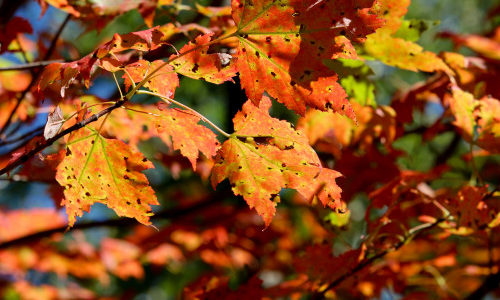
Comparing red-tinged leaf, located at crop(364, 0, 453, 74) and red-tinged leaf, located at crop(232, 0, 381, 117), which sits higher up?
red-tinged leaf, located at crop(232, 0, 381, 117)

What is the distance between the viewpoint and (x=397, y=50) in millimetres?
1138

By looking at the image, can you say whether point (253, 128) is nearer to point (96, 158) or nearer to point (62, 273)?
point (96, 158)

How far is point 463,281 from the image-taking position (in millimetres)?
3643

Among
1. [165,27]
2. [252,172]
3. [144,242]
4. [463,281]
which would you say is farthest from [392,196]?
[463,281]

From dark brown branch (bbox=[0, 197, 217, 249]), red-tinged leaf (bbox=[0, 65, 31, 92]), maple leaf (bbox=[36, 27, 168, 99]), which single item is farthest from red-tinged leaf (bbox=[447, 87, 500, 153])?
red-tinged leaf (bbox=[0, 65, 31, 92])

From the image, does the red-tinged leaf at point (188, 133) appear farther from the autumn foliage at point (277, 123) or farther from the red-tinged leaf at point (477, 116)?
the red-tinged leaf at point (477, 116)

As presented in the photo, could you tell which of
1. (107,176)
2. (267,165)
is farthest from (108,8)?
(267,165)

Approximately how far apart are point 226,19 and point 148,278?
439 centimetres

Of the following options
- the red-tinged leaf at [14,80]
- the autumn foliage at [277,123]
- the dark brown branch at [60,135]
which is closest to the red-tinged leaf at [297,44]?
the autumn foliage at [277,123]

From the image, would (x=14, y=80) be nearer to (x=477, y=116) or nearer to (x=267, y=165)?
(x=267, y=165)

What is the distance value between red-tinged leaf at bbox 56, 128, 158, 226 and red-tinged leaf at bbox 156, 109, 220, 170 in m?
0.08

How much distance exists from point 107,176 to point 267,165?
33 cm

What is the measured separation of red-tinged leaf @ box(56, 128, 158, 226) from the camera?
2.81 ft

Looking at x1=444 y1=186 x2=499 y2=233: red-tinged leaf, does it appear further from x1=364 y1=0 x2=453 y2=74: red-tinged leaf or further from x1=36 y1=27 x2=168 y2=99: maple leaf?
x1=36 y1=27 x2=168 y2=99: maple leaf
